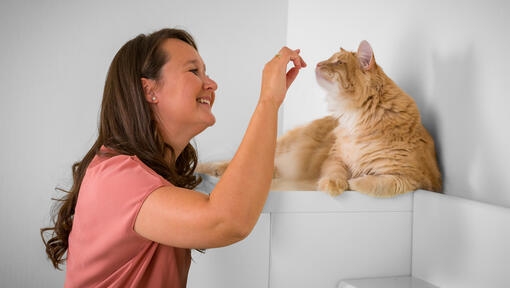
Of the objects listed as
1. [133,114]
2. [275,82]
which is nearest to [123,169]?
[133,114]

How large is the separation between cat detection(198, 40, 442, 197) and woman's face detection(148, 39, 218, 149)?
36 cm

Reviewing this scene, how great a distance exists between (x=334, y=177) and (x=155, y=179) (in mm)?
585

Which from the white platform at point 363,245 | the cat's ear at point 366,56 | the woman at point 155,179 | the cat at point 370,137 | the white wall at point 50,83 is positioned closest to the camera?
the woman at point 155,179

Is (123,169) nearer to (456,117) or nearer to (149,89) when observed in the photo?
(149,89)

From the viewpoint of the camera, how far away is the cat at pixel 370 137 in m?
1.22

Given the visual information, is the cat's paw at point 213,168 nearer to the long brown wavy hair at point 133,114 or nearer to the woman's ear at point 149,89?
the long brown wavy hair at point 133,114

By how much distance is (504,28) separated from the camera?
3.66 ft

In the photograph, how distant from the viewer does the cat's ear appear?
4.35 ft

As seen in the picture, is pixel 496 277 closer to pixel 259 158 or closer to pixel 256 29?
pixel 259 158

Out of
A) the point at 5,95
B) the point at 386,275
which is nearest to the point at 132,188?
the point at 386,275

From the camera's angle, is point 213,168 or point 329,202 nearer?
point 329,202

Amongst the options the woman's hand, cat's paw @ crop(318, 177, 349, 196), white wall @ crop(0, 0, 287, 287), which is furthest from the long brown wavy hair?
white wall @ crop(0, 0, 287, 287)

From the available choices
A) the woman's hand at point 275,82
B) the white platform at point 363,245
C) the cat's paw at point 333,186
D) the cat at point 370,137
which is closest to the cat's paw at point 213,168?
Answer: the cat at point 370,137

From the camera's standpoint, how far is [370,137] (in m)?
1.33
